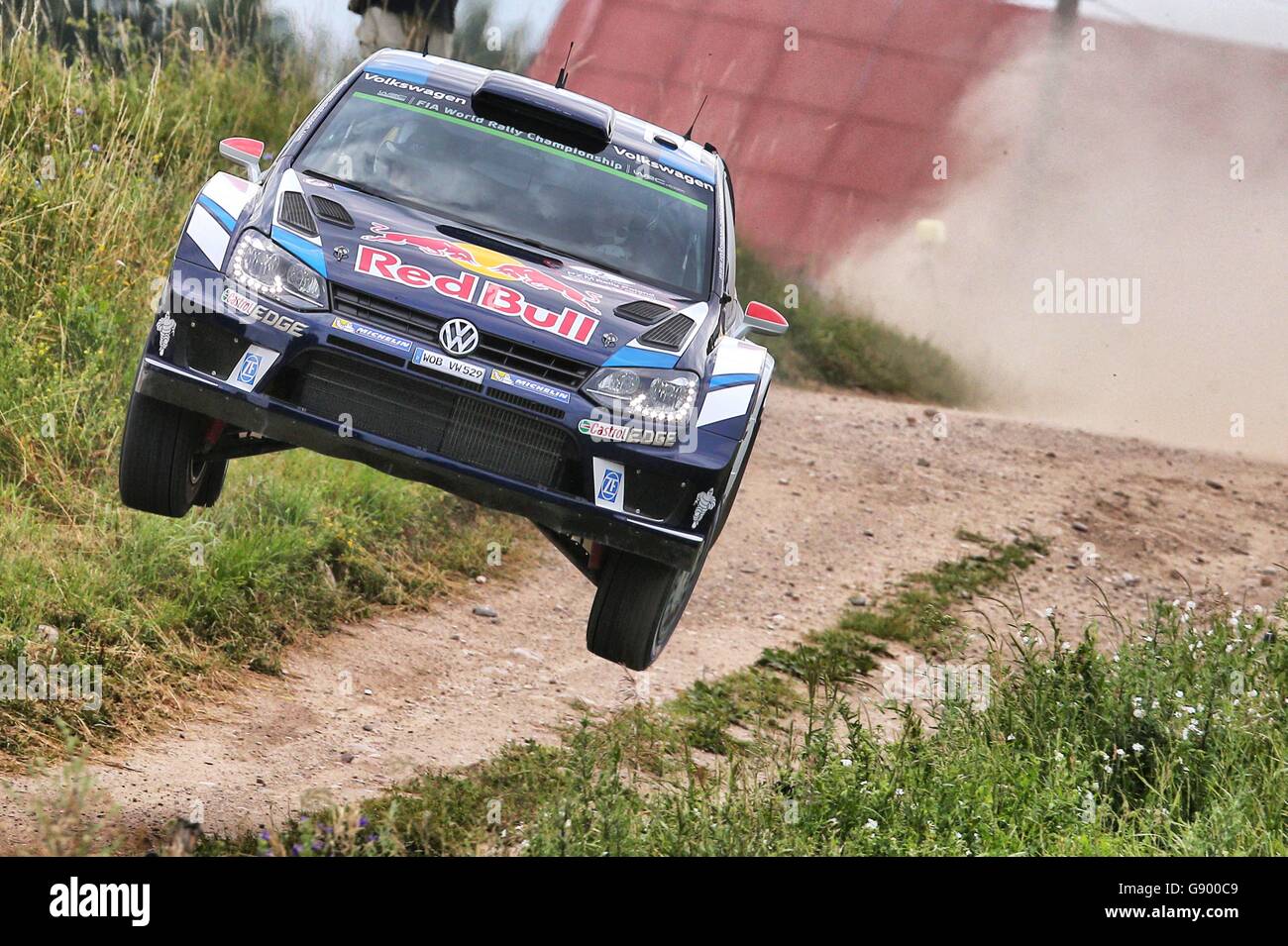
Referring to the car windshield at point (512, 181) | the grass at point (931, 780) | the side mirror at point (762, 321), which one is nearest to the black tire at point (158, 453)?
the car windshield at point (512, 181)

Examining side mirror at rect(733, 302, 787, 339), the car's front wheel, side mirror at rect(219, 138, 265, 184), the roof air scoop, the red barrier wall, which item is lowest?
the car's front wheel

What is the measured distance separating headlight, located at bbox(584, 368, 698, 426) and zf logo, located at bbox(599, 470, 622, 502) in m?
0.20

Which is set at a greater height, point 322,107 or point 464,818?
point 322,107

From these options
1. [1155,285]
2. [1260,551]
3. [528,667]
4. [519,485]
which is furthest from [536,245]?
[1155,285]

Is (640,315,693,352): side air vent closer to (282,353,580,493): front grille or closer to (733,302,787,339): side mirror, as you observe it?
(282,353,580,493): front grille

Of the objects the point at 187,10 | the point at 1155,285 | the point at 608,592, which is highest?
the point at 187,10

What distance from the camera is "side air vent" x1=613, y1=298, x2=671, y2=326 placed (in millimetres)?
4938

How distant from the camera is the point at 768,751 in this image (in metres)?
5.01

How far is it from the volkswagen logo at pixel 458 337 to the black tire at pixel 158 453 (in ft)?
3.42

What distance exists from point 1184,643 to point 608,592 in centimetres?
260

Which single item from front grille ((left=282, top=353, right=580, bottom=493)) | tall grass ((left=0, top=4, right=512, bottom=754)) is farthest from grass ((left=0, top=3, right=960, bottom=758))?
front grille ((left=282, top=353, right=580, bottom=493))


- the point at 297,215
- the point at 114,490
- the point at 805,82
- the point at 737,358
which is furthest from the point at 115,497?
the point at 805,82

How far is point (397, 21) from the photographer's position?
36.7 feet
